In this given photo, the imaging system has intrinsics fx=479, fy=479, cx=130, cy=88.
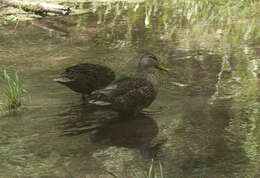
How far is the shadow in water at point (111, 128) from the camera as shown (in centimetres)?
544

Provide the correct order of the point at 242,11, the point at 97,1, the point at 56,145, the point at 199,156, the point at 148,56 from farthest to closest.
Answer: the point at 97,1 → the point at 242,11 → the point at 148,56 → the point at 56,145 → the point at 199,156

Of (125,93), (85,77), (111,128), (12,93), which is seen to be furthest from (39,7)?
(111,128)

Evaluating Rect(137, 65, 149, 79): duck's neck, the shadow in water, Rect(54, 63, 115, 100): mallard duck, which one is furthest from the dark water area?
Rect(137, 65, 149, 79): duck's neck

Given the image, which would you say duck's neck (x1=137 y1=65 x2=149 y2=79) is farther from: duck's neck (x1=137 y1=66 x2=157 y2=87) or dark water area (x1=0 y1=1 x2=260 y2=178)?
dark water area (x1=0 y1=1 x2=260 y2=178)

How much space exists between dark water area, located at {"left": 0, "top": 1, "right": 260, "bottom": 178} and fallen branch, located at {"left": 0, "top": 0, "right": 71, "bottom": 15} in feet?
3.29

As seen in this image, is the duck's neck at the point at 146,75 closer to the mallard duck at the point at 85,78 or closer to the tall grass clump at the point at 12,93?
the mallard duck at the point at 85,78

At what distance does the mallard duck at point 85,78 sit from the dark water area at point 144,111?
276 millimetres

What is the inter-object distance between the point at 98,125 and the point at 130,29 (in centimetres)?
528

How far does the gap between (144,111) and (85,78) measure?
101 cm

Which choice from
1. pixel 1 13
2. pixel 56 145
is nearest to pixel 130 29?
pixel 1 13

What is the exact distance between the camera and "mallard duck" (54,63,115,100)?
6770 mm

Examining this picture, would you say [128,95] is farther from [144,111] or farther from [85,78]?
[85,78]

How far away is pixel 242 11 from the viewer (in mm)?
11797

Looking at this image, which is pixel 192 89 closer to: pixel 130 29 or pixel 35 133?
pixel 35 133
